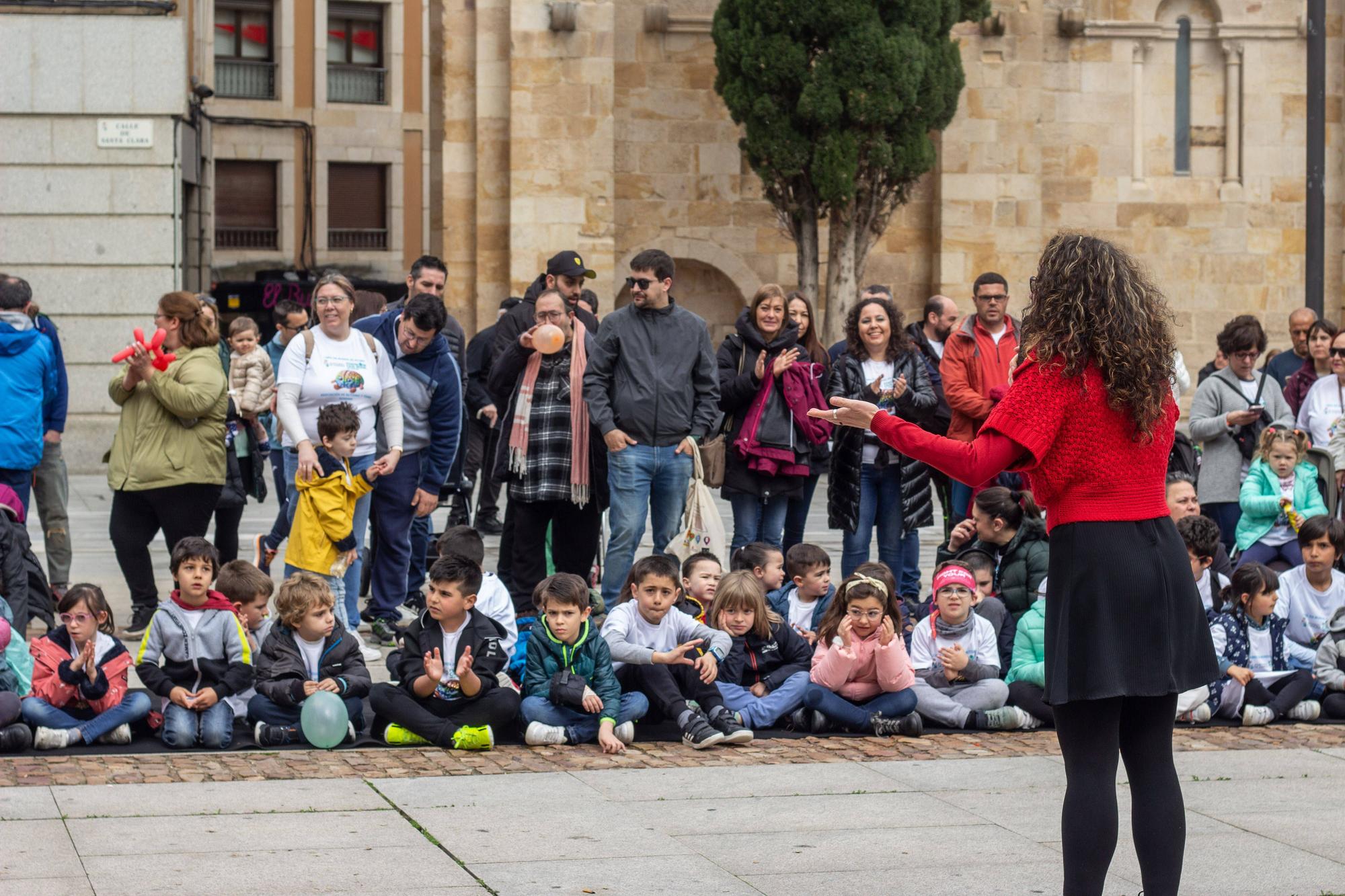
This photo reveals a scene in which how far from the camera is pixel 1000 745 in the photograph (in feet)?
25.2

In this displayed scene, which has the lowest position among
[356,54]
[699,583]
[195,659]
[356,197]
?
[195,659]

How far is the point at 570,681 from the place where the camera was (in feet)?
25.0

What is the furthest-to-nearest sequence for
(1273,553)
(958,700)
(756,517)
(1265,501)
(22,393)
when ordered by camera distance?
(756,517) < (1265,501) < (1273,553) < (22,393) < (958,700)

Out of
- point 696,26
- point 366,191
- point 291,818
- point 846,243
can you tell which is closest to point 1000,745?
point 291,818

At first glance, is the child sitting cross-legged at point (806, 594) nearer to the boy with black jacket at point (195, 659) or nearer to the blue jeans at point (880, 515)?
the blue jeans at point (880, 515)

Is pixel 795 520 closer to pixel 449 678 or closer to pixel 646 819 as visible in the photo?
pixel 449 678

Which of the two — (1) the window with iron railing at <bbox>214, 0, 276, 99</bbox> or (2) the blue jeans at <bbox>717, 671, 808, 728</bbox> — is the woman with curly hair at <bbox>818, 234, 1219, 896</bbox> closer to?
(2) the blue jeans at <bbox>717, 671, 808, 728</bbox>

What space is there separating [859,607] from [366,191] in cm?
3835

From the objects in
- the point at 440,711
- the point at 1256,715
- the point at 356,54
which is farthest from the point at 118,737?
the point at 356,54

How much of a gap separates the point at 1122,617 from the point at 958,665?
3684 millimetres

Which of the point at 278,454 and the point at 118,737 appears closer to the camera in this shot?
the point at 118,737

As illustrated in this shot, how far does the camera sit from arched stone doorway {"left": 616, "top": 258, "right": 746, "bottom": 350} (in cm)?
2192

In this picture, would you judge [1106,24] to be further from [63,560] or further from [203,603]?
[203,603]

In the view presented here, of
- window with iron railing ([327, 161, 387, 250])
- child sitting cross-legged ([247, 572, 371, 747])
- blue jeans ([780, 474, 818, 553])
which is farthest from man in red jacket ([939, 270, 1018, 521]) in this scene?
window with iron railing ([327, 161, 387, 250])
